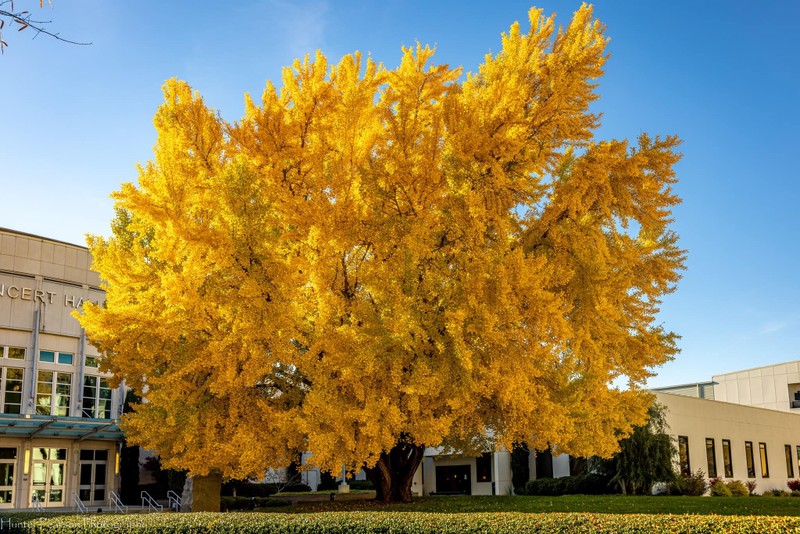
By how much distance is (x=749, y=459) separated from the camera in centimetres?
3981

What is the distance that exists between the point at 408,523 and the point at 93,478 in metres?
25.2

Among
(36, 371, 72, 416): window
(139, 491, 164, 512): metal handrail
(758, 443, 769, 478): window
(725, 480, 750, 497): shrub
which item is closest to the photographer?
(139, 491, 164, 512): metal handrail

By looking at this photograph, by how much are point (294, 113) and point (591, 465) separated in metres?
22.4

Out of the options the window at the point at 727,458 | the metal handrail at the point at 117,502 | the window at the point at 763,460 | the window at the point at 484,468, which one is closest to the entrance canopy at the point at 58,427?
the metal handrail at the point at 117,502

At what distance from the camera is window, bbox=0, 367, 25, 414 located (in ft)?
103

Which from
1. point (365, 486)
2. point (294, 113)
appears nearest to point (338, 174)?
point (294, 113)

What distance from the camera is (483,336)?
1484 centimetres

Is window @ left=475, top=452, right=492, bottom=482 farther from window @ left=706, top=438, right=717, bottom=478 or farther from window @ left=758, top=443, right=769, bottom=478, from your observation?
window @ left=758, top=443, right=769, bottom=478

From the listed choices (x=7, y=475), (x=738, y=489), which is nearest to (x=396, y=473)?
(x=7, y=475)

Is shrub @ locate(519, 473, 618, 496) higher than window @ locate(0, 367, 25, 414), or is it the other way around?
window @ locate(0, 367, 25, 414)

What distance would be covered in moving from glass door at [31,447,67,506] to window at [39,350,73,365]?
364 centimetres

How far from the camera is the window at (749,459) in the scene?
1553 inches

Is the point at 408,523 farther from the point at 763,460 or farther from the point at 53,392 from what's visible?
the point at 763,460

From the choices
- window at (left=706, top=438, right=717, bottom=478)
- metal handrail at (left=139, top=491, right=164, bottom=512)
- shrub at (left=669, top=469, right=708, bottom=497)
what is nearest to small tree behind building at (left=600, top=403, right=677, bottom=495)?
shrub at (left=669, top=469, right=708, bottom=497)
